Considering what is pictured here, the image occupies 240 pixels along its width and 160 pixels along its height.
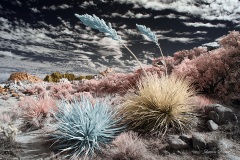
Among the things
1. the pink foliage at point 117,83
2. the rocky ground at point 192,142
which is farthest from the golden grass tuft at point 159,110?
the pink foliage at point 117,83

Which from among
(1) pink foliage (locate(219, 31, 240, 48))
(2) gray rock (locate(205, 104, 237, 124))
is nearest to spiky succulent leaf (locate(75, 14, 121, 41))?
(2) gray rock (locate(205, 104, 237, 124))

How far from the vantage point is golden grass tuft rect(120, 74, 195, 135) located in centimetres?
550

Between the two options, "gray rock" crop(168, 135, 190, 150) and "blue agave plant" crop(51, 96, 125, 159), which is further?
"blue agave plant" crop(51, 96, 125, 159)

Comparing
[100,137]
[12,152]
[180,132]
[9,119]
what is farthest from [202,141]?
[9,119]

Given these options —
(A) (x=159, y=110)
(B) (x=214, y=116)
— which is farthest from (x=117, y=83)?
(B) (x=214, y=116)

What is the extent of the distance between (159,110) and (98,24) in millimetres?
2150

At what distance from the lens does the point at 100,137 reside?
208 inches

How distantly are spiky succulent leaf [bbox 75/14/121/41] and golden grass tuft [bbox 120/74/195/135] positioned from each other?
4.51 ft

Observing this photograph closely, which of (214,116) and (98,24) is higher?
(98,24)

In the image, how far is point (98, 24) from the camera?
5.35 meters

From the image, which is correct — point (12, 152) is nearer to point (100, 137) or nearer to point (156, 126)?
point (100, 137)

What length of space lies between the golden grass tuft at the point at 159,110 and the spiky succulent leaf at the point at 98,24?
138 cm

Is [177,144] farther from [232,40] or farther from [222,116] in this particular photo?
[232,40]

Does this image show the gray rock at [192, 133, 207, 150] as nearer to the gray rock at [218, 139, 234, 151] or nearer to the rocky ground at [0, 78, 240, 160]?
the rocky ground at [0, 78, 240, 160]
